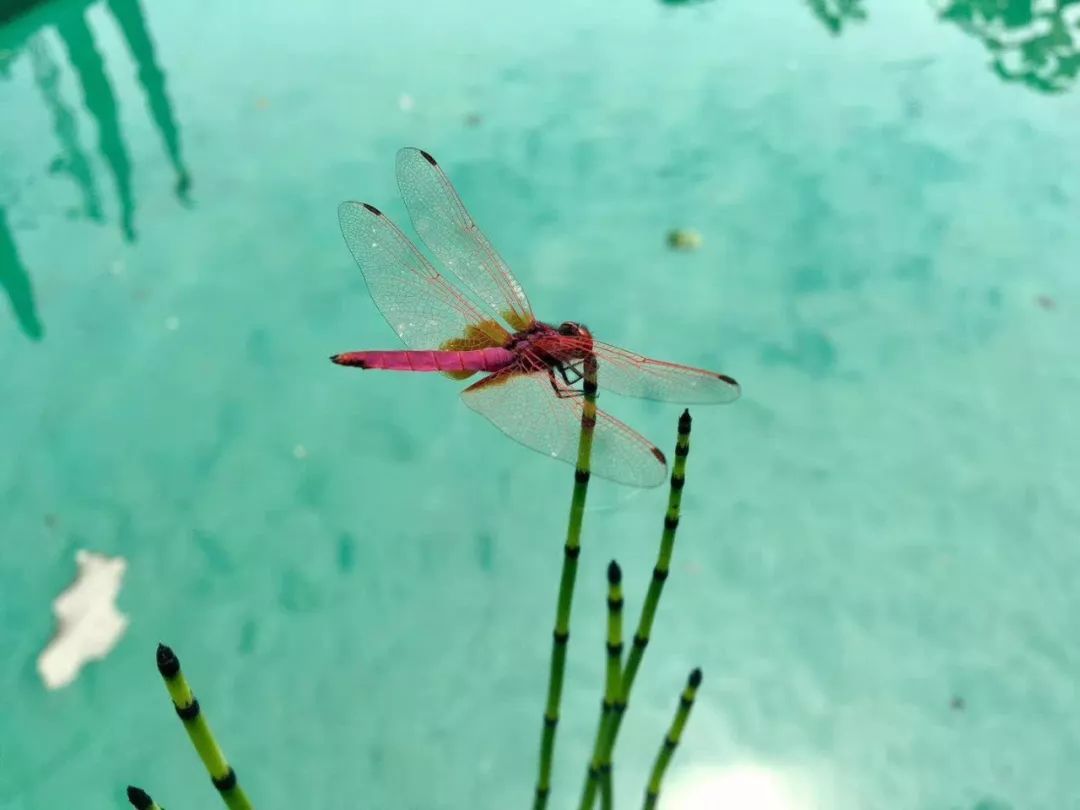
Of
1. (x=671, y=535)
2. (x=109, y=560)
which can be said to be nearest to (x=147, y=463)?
(x=109, y=560)

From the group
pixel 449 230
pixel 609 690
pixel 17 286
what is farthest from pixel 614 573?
pixel 17 286

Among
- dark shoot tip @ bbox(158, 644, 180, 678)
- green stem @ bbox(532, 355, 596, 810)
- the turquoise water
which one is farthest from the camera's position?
the turquoise water

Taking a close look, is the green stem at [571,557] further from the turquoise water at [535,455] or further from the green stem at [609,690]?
the turquoise water at [535,455]

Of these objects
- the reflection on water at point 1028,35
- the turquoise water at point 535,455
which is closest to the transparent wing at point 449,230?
the turquoise water at point 535,455

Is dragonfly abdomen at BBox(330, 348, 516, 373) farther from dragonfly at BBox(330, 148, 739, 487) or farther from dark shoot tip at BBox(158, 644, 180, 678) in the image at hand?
dark shoot tip at BBox(158, 644, 180, 678)

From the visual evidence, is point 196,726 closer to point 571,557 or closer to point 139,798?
point 139,798

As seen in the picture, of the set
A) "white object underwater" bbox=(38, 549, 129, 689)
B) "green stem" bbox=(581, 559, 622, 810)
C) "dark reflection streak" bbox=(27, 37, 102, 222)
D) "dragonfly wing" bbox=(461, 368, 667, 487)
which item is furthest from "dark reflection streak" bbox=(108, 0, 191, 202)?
"green stem" bbox=(581, 559, 622, 810)
